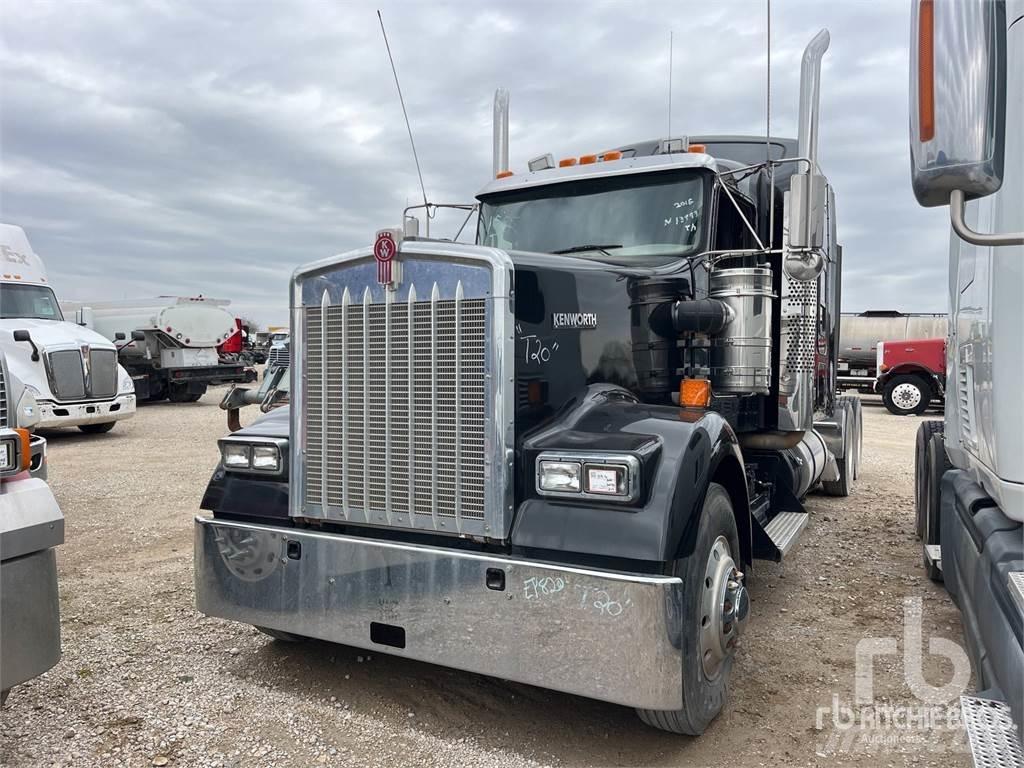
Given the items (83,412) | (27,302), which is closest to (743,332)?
(83,412)

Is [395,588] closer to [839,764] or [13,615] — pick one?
[13,615]

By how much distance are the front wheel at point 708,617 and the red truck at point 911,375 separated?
18609 mm

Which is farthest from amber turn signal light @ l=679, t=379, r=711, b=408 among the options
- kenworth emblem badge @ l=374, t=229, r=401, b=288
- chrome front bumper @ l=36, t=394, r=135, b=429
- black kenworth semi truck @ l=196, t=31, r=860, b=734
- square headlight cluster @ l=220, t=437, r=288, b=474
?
chrome front bumper @ l=36, t=394, r=135, b=429

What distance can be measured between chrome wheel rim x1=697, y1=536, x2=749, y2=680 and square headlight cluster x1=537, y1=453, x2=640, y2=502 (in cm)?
57

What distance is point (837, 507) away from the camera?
793 cm

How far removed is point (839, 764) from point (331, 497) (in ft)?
7.50

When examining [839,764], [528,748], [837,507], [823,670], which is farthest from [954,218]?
[837,507]

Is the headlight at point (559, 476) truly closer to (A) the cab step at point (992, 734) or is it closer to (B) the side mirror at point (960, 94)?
(A) the cab step at point (992, 734)

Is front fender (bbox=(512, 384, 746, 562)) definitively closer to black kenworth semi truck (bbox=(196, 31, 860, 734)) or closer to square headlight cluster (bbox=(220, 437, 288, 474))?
black kenworth semi truck (bbox=(196, 31, 860, 734))

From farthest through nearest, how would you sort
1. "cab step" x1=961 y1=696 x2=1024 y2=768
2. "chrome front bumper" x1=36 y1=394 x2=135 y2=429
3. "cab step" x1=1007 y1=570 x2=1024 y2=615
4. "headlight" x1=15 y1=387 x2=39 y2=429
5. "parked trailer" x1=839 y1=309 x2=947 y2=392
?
"parked trailer" x1=839 y1=309 x2=947 y2=392 < "chrome front bumper" x1=36 y1=394 x2=135 y2=429 < "headlight" x1=15 y1=387 x2=39 y2=429 < "cab step" x1=1007 y1=570 x2=1024 y2=615 < "cab step" x1=961 y1=696 x2=1024 y2=768

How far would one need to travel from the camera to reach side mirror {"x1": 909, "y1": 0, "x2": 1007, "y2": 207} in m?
1.75

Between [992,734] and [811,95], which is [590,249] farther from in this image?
[992,734]

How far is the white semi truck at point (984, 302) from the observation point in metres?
1.77

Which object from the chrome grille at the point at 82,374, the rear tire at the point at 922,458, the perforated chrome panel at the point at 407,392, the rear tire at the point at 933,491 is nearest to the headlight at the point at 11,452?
the perforated chrome panel at the point at 407,392
